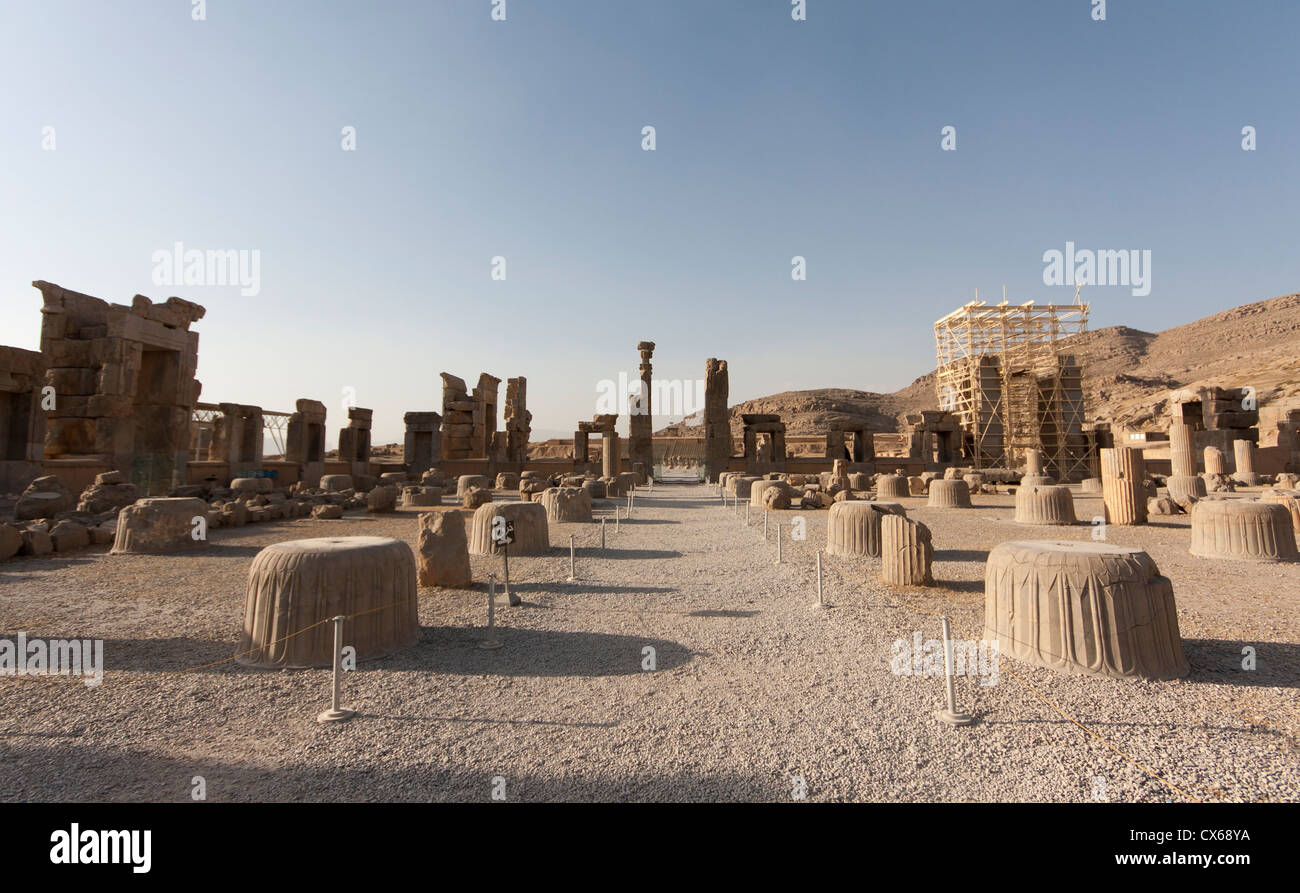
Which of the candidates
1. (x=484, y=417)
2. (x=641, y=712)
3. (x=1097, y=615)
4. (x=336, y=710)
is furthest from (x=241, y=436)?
(x=1097, y=615)

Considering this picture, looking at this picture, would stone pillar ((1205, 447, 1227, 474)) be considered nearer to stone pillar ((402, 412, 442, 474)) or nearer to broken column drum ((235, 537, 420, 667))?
broken column drum ((235, 537, 420, 667))

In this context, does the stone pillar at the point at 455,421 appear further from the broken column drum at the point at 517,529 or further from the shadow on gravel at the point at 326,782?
the shadow on gravel at the point at 326,782

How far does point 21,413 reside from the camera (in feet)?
53.2

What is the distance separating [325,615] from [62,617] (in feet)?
11.5

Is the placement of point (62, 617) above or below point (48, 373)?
below

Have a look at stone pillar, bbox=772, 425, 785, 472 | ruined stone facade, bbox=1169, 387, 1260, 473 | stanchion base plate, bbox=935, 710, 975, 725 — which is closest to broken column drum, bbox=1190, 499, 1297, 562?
stanchion base plate, bbox=935, 710, 975, 725

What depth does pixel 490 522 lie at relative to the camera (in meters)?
9.55

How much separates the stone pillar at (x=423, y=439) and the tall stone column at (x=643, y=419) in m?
9.93

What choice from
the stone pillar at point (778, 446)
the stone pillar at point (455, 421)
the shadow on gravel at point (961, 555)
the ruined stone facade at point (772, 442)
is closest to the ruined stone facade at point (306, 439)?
the stone pillar at point (455, 421)

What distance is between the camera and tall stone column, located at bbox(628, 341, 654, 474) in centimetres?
3184
